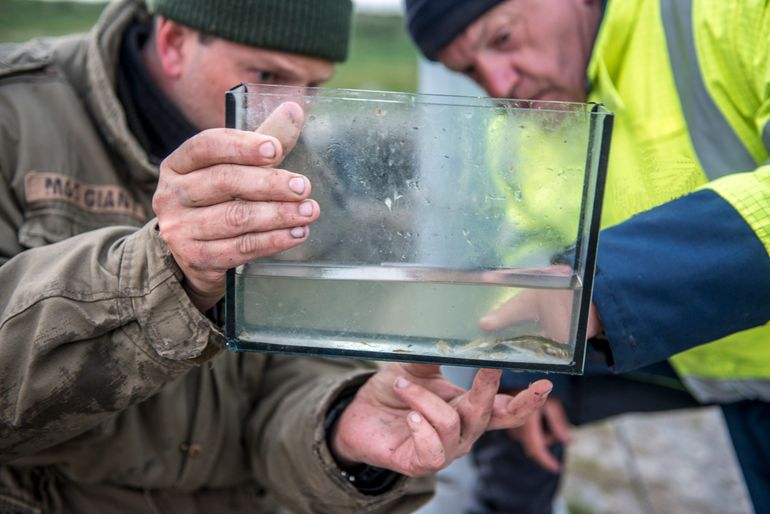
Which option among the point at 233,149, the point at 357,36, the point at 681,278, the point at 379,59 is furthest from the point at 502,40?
the point at 357,36

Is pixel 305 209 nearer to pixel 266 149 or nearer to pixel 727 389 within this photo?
pixel 266 149

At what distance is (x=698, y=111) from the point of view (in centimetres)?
158

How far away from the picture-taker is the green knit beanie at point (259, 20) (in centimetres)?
191

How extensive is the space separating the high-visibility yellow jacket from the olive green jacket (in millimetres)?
596

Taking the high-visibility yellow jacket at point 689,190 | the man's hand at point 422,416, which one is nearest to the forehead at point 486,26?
the high-visibility yellow jacket at point 689,190

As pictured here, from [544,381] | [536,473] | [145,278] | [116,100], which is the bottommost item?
[536,473]

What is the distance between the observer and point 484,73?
207 cm

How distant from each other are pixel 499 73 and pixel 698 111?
583 millimetres

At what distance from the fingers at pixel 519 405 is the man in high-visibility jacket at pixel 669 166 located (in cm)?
15

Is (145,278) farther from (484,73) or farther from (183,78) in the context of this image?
(484,73)

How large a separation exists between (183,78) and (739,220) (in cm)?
132

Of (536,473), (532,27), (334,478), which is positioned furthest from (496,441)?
(532,27)

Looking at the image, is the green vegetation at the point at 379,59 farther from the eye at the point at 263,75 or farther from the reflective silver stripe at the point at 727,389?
the reflective silver stripe at the point at 727,389

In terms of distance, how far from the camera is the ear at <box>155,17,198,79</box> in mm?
1964
